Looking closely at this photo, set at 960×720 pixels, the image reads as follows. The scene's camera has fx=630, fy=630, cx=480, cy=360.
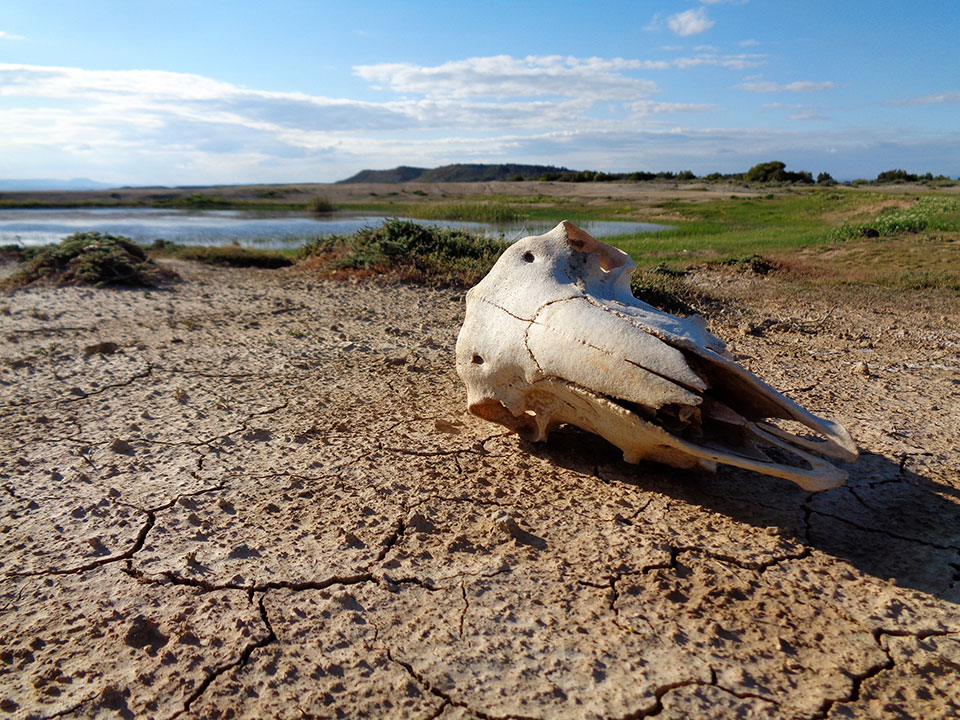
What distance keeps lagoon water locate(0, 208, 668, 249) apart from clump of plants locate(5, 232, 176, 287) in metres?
6.00

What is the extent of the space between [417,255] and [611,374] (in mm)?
6660

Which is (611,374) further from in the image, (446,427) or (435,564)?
(446,427)

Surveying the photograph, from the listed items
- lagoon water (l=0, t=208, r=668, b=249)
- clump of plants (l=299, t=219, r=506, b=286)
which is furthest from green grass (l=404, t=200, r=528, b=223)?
clump of plants (l=299, t=219, r=506, b=286)

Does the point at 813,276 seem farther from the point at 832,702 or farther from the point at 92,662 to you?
the point at 92,662

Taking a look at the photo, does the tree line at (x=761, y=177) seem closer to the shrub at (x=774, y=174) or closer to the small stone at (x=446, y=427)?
the shrub at (x=774, y=174)

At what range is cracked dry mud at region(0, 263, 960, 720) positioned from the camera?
1900 millimetres

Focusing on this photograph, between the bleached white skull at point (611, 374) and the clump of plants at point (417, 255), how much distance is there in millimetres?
4722

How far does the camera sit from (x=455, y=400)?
4.14m

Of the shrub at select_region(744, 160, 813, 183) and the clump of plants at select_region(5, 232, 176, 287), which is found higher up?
the shrub at select_region(744, 160, 813, 183)

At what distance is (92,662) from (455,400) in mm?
2496

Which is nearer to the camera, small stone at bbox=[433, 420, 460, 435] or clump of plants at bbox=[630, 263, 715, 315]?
small stone at bbox=[433, 420, 460, 435]

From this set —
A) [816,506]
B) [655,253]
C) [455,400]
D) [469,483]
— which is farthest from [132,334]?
[655,253]

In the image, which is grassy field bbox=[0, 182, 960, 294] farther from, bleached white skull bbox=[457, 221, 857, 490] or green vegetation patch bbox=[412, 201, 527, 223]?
bleached white skull bbox=[457, 221, 857, 490]

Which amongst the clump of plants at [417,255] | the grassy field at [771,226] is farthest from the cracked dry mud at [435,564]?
the grassy field at [771,226]
